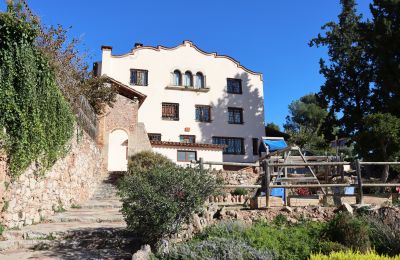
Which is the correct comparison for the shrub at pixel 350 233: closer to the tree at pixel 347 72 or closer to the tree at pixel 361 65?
the tree at pixel 361 65

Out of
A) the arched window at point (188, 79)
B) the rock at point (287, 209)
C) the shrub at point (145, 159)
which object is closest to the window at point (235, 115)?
the arched window at point (188, 79)

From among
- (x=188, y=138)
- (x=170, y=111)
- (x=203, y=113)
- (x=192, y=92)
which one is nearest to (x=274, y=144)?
(x=188, y=138)

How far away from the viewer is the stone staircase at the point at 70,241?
7398mm

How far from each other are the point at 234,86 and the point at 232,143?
16.2 ft

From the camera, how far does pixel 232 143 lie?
31.3 metres

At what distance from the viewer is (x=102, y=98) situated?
19.3 m

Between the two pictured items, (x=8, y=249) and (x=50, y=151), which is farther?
(x=50, y=151)

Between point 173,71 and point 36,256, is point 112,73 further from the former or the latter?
point 36,256

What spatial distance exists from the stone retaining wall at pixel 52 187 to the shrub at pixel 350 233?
6756 millimetres

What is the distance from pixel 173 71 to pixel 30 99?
877 inches

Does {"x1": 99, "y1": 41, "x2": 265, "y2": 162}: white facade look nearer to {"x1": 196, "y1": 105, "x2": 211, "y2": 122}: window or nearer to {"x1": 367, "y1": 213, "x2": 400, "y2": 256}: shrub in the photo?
{"x1": 196, "y1": 105, "x2": 211, "y2": 122}: window

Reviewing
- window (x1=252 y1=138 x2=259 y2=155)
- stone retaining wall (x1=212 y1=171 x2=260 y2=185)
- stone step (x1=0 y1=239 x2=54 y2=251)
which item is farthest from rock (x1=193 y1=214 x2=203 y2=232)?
window (x1=252 y1=138 x2=259 y2=155)

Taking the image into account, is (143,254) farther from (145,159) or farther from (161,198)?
(145,159)

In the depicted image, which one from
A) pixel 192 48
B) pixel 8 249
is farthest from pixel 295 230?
pixel 192 48
